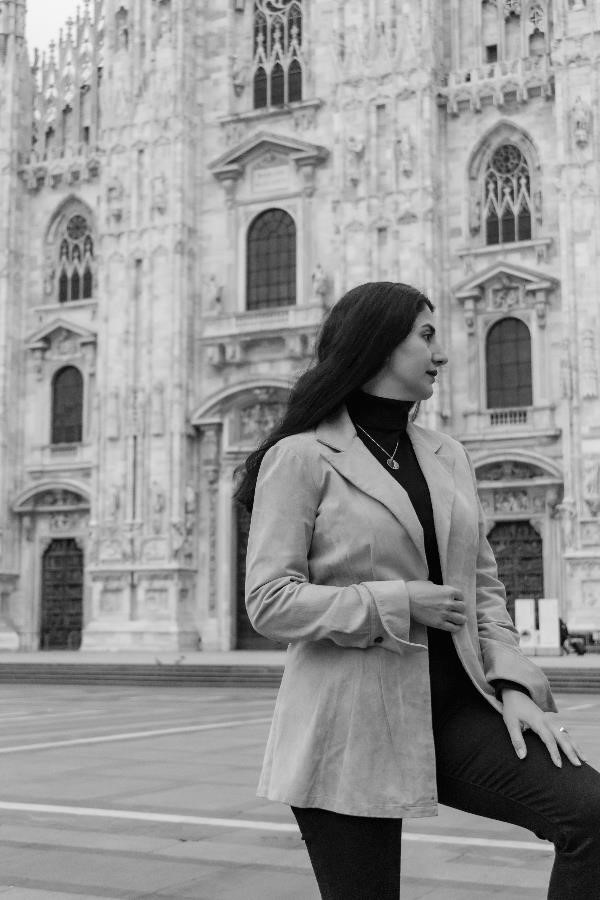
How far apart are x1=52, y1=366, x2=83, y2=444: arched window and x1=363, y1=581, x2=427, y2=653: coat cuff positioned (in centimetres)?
2954

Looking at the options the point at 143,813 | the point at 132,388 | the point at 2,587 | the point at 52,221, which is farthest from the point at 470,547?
the point at 52,221

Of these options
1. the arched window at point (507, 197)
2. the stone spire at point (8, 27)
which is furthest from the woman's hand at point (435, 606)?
the stone spire at point (8, 27)

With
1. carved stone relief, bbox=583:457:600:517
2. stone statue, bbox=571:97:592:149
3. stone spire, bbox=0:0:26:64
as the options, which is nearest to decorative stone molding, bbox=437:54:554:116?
stone statue, bbox=571:97:592:149

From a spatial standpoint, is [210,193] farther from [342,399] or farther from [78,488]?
[342,399]

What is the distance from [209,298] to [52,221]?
5892 mm

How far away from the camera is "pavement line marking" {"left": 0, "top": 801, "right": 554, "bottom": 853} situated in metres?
5.56

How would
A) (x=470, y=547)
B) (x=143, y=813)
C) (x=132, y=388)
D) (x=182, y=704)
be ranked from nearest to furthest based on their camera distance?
1. (x=470, y=547)
2. (x=143, y=813)
3. (x=182, y=704)
4. (x=132, y=388)

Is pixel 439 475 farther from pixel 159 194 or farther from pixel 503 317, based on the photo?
pixel 159 194

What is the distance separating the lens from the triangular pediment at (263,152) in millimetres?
29141

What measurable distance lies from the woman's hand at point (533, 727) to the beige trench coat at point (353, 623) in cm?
5

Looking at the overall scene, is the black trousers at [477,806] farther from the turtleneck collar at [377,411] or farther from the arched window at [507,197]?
the arched window at [507,197]

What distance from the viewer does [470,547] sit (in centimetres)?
266

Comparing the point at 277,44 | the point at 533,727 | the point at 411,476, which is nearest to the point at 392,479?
the point at 411,476

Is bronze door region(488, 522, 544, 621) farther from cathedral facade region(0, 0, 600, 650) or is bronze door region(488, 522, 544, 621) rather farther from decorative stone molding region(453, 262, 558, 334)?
decorative stone molding region(453, 262, 558, 334)
